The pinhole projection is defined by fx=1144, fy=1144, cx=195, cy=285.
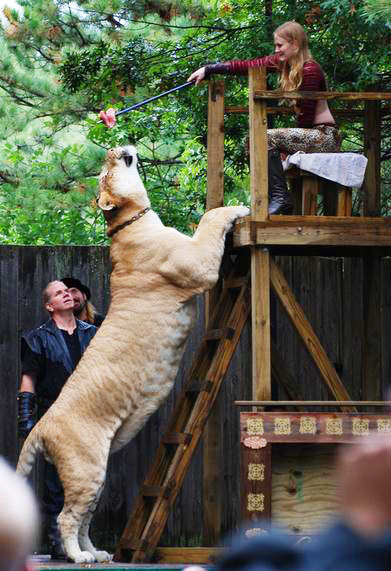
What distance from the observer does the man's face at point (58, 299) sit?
7715 mm

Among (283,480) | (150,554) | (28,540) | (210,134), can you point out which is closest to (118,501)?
(150,554)

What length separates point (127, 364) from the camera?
7020 mm

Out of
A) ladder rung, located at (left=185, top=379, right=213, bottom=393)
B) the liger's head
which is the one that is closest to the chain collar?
the liger's head

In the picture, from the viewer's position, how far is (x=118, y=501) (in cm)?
848

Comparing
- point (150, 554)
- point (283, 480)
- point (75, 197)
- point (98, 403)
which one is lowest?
point (150, 554)

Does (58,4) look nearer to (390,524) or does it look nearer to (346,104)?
(346,104)

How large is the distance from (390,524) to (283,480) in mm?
5546

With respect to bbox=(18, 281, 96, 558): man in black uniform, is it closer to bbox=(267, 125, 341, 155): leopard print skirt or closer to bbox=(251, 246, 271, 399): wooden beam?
bbox=(251, 246, 271, 399): wooden beam

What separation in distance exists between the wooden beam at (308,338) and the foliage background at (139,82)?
1.78 metres

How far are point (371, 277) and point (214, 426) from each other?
160cm

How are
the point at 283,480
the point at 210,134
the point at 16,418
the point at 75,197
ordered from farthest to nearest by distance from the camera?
the point at 75,197 < the point at 16,418 < the point at 210,134 < the point at 283,480

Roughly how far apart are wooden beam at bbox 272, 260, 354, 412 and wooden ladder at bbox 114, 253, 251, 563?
1.11ft

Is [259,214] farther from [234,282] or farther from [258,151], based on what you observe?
[234,282]

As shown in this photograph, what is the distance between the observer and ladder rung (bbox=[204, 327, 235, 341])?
7344 mm
